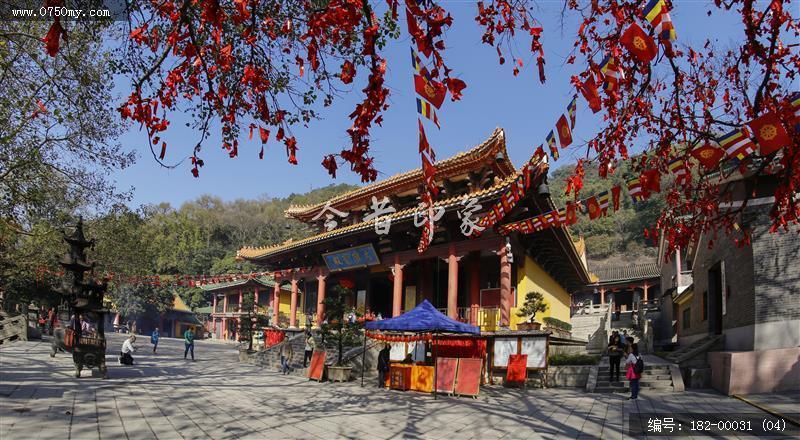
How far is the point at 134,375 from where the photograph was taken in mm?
12820

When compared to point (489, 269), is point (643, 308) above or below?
below

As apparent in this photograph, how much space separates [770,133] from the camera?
16.3ft

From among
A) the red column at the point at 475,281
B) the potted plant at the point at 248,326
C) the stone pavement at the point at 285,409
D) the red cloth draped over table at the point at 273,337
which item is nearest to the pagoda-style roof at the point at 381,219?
the red column at the point at 475,281

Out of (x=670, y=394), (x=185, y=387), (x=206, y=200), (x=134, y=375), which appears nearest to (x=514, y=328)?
(x=670, y=394)

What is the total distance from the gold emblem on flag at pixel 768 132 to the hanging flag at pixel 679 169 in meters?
2.68

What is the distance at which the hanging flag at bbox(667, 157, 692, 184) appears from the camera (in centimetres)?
773

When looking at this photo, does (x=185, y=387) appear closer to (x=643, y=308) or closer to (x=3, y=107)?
(x=3, y=107)

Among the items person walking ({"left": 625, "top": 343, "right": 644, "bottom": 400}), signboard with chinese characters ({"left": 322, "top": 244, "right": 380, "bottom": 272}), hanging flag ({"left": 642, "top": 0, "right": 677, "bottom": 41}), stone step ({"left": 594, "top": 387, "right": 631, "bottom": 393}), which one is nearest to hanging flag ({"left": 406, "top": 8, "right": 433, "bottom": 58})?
hanging flag ({"left": 642, "top": 0, "right": 677, "bottom": 41})

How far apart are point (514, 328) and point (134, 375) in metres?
10.6

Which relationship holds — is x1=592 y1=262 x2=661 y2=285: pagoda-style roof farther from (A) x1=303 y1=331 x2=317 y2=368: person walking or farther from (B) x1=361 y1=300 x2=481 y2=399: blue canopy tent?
(B) x1=361 y1=300 x2=481 y2=399: blue canopy tent

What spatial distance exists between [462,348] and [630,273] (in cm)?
2970

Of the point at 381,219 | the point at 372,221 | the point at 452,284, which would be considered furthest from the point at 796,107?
the point at 372,221

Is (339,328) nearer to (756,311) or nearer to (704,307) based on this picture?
(756,311)

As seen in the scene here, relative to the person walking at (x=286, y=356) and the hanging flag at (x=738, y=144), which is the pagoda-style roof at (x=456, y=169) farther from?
the hanging flag at (x=738, y=144)
